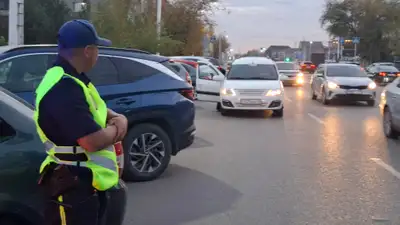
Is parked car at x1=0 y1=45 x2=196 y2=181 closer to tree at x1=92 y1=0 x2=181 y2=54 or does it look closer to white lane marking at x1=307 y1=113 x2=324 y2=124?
white lane marking at x1=307 y1=113 x2=324 y2=124

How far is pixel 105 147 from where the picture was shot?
302cm

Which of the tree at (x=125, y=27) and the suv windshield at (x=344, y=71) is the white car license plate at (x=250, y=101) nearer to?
the suv windshield at (x=344, y=71)

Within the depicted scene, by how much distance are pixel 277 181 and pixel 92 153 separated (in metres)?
5.11

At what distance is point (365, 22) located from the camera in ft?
259

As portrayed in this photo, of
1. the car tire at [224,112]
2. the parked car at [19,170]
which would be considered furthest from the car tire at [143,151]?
the car tire at [224,112]

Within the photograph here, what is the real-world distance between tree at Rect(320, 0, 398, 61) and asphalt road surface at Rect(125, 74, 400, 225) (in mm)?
65516

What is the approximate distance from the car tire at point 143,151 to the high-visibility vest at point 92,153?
4.43 m

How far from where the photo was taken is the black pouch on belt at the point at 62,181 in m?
2.97

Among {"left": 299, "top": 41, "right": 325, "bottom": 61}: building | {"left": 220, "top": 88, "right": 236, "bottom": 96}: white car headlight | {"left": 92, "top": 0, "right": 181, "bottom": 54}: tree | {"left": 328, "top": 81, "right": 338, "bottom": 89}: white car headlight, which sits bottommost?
{"left": 220, "top": 88, "right": 236, "bottom": 96}: white car headlight

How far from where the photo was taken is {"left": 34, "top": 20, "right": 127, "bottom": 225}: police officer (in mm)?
2934

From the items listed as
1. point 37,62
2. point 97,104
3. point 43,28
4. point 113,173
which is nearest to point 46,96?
point 97,104

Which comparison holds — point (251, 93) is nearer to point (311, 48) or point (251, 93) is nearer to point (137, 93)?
point (137, 93)

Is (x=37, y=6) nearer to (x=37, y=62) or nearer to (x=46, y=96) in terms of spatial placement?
(x=37, y=62)

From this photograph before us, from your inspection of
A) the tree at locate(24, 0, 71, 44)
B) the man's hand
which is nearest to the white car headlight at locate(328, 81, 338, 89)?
the man's hand
